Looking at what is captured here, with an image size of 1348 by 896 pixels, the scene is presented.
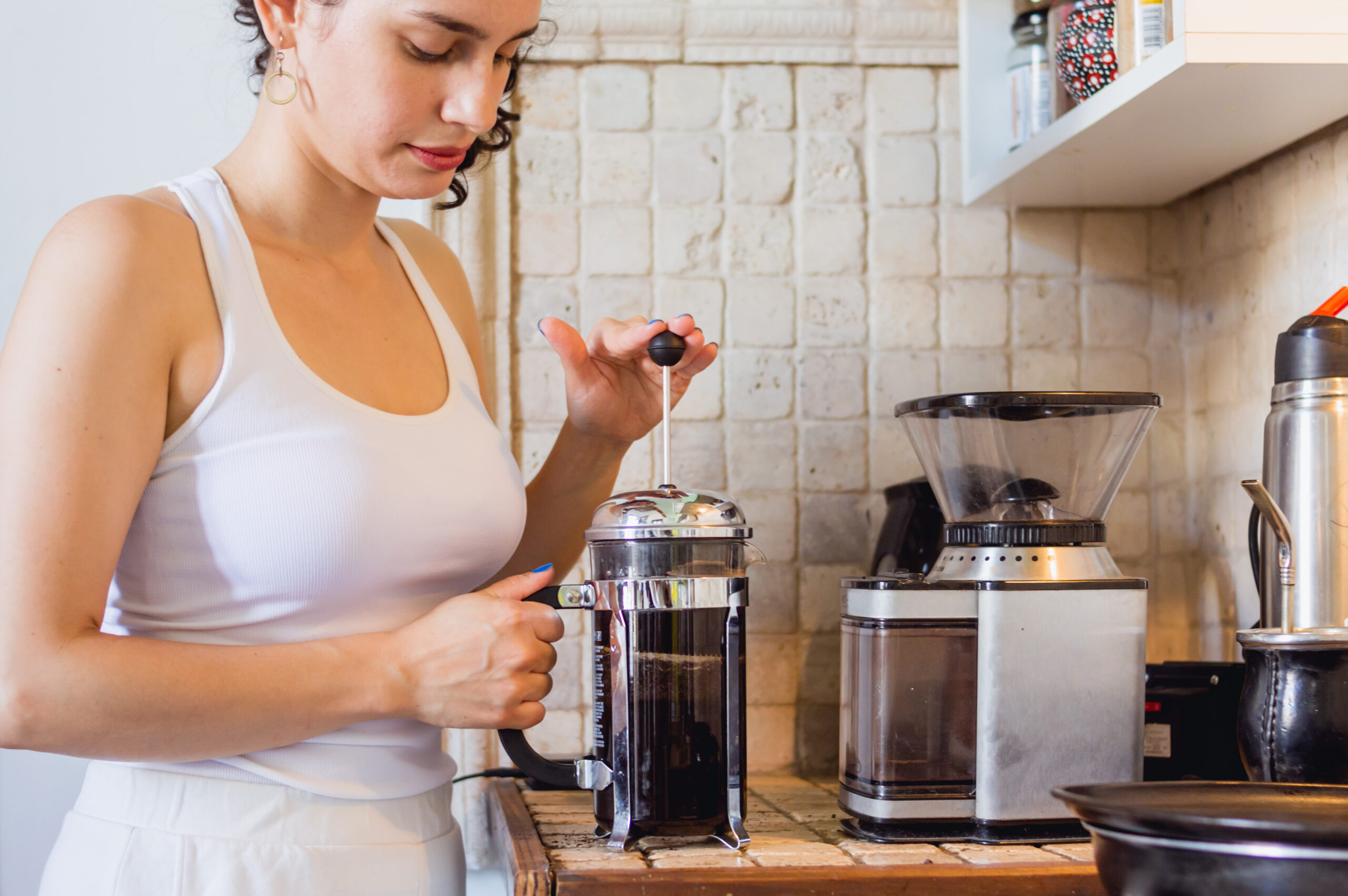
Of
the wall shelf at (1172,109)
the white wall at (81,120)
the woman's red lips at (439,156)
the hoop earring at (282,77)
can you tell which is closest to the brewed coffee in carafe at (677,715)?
the woman's red lips at (439,156)

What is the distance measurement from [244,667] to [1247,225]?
128 cm

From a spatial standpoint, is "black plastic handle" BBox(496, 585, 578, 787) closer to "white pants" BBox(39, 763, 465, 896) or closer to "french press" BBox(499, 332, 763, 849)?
"french press" BBox(499, 332, 763, 849)

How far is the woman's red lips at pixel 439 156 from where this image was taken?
0.93 m

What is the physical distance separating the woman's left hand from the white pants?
1.55ft

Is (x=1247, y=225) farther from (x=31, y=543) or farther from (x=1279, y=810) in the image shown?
(x=31, y=543)

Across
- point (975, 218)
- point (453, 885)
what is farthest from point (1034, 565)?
point (975, 218)

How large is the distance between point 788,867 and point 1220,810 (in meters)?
0.33

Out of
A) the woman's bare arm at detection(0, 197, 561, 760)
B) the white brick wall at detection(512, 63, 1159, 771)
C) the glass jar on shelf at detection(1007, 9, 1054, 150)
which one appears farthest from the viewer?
the white brick wall at detection(512, 63, 1159, 771)

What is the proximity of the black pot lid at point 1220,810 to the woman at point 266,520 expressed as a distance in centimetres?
45

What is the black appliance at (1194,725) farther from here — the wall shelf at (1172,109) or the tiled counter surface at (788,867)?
the wall shelf at (1172,109)

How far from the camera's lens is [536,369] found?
1.52 m

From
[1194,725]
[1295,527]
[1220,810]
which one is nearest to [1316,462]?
[1295,527]

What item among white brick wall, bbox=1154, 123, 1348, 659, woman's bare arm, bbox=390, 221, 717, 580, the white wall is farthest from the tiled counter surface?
the white wall

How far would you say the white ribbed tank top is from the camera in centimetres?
85
